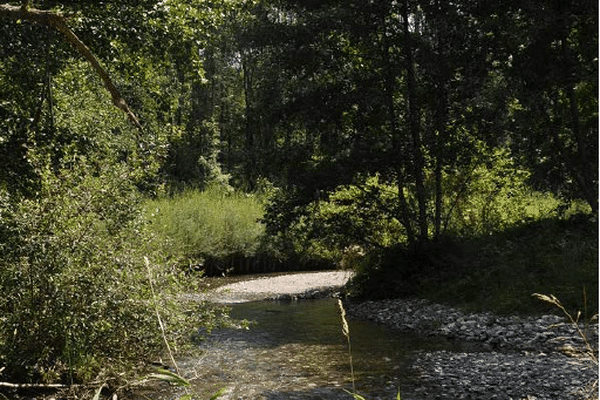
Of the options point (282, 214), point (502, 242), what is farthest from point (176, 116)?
point (502, 242)

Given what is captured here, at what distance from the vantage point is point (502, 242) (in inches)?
625

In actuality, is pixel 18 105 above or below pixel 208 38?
below

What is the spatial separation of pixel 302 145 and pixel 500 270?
5794 millimetres

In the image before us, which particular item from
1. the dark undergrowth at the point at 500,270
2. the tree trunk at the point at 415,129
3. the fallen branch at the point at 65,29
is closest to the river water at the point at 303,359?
the dark undergrowth at the point at 500,270

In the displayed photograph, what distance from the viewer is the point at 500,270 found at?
14.1m

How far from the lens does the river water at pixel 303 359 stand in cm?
828

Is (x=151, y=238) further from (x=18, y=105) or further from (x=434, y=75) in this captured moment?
(x=434, y=75)

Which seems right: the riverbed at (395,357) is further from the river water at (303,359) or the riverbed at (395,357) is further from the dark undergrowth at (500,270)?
the dark undergrowth at (500,270)

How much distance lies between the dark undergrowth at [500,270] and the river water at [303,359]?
7.00 ft

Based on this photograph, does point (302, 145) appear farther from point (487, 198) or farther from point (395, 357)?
point (395, 357)

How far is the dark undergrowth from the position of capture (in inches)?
481

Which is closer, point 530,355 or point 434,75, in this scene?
point 530,355

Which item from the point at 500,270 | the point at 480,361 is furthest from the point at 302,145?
the point at 480,361

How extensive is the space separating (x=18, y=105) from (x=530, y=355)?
9015 millimetres
